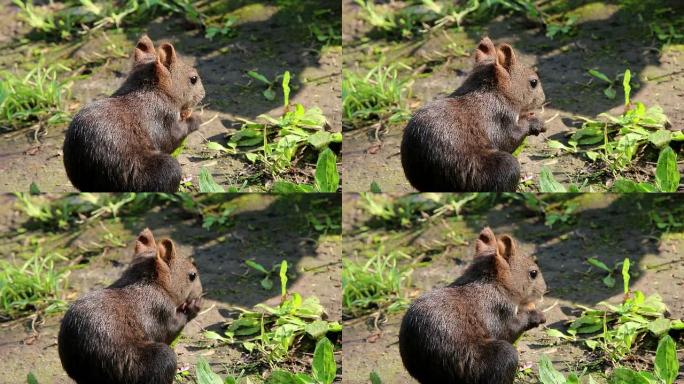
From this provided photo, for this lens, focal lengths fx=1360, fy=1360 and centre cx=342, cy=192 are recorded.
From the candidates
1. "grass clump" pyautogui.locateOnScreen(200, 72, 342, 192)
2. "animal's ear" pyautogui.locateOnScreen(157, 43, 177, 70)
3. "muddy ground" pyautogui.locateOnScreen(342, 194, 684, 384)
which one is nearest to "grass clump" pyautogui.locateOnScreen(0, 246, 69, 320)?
"grass clump" pyautogui.locateOnScreen(200, 72, 342, 192)

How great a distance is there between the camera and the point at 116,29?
10930mm

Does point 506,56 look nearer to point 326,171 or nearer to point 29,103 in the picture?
point 326,171

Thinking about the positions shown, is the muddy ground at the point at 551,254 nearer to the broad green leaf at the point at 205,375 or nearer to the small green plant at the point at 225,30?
the broad green leaf at the point at 205,375

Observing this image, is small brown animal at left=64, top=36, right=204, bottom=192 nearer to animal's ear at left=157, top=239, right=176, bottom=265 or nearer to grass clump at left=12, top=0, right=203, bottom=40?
animal's ear at left=157, top=239, right=176, bottom=265

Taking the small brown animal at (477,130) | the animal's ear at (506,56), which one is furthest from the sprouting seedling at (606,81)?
the animal's ear at (506,56)

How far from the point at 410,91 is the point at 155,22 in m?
2.14

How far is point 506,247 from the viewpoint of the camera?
29.9 feet

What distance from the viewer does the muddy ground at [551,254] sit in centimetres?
954

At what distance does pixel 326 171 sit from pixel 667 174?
8.06ft

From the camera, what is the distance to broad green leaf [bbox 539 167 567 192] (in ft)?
32.1

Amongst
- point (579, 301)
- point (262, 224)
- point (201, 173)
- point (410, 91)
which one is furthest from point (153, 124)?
point (579, 301)

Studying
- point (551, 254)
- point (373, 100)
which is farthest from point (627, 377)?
point (373, 100)

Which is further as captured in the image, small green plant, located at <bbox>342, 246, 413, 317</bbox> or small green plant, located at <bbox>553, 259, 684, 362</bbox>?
small green plant, located at <bbox>342, 246, 413, 317</bbox>

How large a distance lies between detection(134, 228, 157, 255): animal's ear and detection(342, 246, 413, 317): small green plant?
142 centimetres
